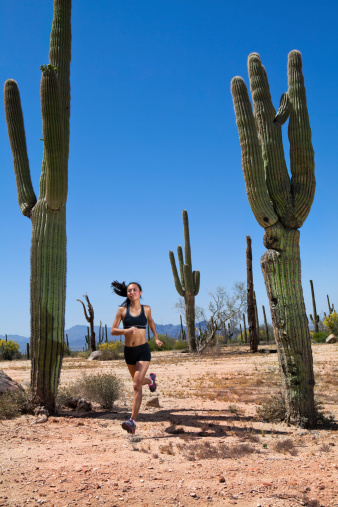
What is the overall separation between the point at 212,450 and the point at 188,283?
1981 centimetres

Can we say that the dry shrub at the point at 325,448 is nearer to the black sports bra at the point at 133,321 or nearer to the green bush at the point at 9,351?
the black sports bra at the point at 133,321

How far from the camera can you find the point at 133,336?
5828 mm

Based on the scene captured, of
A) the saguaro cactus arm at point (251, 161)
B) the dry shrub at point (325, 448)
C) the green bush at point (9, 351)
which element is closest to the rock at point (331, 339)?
the green bush at point (9, 351)

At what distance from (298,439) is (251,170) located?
3883mm

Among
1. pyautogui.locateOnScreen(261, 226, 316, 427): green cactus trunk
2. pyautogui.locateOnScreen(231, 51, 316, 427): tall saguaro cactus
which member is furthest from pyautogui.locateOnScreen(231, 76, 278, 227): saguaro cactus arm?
pyautogui.locateOnScreen(261, 226, 316, 427): green cactus trunk

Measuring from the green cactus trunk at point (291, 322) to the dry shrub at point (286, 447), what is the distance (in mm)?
959

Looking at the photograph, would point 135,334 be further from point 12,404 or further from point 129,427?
point 12,404

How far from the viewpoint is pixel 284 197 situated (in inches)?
268

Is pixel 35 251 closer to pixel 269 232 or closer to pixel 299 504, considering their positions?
pixel 269 232

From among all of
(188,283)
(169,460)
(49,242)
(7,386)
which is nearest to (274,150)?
(49,242)

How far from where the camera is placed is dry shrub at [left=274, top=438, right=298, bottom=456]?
5016 mm

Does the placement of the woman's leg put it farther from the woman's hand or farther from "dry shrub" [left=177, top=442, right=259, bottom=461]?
"dry shrub" [left=177, top=442, right=259, bottom=461]

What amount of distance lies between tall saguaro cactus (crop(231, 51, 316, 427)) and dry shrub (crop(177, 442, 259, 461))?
1.48 m

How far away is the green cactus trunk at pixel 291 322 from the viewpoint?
6238 millimetres
